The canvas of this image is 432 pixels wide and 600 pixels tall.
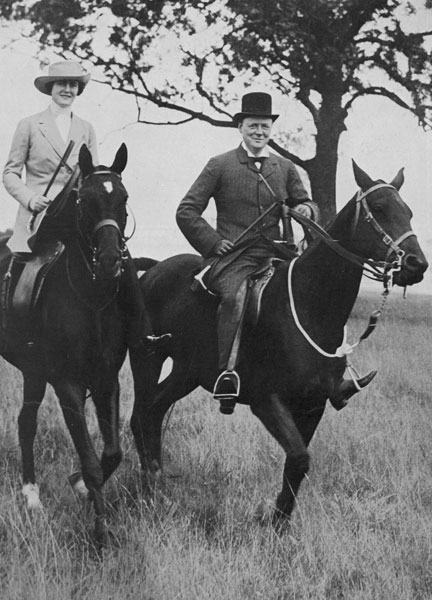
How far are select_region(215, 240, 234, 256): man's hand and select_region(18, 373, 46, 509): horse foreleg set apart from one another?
1641 millimetres

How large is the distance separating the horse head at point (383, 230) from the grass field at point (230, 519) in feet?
5.15

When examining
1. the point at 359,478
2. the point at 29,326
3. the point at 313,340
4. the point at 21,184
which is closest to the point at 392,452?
the point at 359,478

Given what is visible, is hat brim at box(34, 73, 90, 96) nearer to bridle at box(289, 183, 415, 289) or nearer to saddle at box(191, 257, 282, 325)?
saddle at box(191, 257, 282, 325)

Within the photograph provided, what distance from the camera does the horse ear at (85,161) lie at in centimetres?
521

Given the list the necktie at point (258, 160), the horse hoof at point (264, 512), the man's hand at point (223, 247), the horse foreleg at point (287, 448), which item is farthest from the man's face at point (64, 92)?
the horse hoof at point (264, 512)

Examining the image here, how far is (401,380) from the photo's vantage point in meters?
10.3

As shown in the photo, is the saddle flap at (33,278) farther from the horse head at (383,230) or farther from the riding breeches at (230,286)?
the horse head at (383,230)

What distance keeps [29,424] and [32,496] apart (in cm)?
80

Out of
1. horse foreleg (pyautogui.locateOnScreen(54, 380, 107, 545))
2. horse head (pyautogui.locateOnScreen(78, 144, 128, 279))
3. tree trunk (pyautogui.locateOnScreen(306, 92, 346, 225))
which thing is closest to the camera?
horse head (pyautogui.locateOnScreen(78, 144, 128, 279))

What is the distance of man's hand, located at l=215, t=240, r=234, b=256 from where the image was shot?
20.1 ft

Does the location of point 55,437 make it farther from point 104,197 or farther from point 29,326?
point 104,197

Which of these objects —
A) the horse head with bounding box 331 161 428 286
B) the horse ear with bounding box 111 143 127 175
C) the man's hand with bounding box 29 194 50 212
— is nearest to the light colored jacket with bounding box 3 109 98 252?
the man's hand with bounding box 29 194 50 212

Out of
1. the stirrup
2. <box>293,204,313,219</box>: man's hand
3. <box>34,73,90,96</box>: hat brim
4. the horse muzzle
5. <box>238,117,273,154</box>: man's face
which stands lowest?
the stirrup

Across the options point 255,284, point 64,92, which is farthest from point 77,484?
point 64,92
